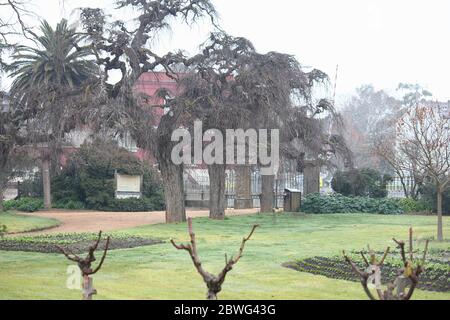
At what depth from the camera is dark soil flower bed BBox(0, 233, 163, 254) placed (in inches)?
744

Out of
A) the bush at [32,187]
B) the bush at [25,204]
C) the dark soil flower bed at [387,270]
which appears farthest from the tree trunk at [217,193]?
the bush at [32,187]

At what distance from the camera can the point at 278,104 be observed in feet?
91.8

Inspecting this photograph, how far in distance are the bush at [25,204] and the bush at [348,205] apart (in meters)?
14.4

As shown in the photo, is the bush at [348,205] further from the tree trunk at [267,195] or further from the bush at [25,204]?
the bush at [25,204]

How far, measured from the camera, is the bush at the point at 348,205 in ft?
122

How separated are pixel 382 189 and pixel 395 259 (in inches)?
983

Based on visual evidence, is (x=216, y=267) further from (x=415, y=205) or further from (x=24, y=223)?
(x=415, y=205)

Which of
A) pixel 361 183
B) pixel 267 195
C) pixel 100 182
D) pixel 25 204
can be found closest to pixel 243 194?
pixel 267 195

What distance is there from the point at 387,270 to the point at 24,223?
1882cm

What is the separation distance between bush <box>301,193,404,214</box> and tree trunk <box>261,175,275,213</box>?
2.14 metres

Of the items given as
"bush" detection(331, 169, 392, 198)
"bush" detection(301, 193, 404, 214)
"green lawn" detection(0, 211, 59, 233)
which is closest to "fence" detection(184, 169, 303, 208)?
"bush" detection(331, 169, 392, 198)

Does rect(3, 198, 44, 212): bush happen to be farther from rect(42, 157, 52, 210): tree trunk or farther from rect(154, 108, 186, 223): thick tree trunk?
rect(154, 108, 186, 223): thick tree trunk

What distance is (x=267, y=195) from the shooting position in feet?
121
